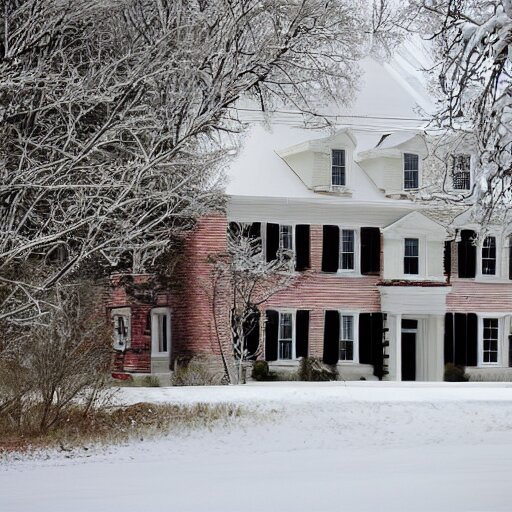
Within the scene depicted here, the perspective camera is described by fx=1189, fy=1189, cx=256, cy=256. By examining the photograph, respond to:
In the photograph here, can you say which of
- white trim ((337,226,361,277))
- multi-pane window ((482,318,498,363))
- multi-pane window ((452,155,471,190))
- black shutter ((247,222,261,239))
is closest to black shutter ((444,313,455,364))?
multi-pane window ((482,318,498,363))

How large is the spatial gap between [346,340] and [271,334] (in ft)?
5.90

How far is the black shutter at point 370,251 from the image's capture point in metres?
25.1

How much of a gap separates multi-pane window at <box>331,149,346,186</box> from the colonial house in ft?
0.07

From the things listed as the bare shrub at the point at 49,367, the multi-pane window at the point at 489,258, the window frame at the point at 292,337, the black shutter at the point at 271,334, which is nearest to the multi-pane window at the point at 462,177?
the multi-pane window at the point at 489,258

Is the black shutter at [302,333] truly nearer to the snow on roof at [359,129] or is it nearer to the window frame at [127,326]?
the snow on roof at [359,129]

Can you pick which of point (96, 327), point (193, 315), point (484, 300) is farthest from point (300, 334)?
point (96, 327)

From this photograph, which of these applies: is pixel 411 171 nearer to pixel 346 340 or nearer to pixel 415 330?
pixel 415 330

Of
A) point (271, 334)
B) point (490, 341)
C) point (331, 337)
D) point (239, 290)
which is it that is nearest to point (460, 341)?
point (490, 341)

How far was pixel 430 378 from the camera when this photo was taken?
25.2 metres

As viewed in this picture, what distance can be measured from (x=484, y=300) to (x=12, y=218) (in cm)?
1362

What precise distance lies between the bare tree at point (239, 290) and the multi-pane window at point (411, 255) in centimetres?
324

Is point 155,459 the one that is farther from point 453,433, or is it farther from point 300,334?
point 300,334

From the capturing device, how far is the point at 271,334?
77.7ft

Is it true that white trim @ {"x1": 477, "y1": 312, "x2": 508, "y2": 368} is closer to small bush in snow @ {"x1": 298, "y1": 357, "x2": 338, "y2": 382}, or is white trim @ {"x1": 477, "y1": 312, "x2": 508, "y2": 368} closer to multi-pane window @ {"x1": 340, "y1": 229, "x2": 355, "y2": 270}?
multi-pane window @ {"x1": 340, "y1": 229, "x2": 355, "y2": 270}
